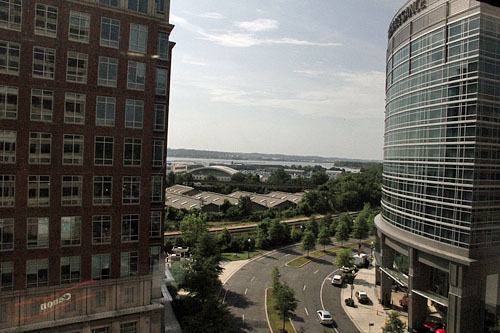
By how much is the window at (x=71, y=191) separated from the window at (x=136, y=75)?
7180 millimetres

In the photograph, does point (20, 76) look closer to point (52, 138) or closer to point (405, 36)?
point (52, 138)

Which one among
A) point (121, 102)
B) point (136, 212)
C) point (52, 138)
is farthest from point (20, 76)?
point (136, 212)

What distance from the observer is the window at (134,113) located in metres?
23.9

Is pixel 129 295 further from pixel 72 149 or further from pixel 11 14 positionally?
pixel 11 14

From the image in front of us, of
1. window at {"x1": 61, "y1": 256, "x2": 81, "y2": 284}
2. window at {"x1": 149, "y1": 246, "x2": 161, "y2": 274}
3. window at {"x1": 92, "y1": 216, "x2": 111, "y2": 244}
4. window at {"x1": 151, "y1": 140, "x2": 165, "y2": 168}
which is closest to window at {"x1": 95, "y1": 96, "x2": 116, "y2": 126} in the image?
window at {"x1": 151, "y1": 140, "x2": 165, "y2": 168}

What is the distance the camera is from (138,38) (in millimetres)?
23984

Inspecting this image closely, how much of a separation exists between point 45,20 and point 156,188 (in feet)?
Answer: 41.6

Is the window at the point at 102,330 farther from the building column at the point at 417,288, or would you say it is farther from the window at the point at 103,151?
the building column at the point at 417,288

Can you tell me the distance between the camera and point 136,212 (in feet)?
79.5

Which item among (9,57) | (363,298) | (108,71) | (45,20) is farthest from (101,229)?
(363,298)

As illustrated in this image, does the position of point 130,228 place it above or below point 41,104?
below

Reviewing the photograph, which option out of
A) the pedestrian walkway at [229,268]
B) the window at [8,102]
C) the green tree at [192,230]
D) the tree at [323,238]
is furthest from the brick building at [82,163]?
the tree at [323,238]

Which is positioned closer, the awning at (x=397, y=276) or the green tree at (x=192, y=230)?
the awning at (x=397, y=276)

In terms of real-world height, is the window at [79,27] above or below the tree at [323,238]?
above
